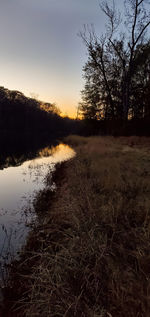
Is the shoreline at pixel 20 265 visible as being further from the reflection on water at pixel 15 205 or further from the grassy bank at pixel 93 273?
the reflection on water at pixel 15 205

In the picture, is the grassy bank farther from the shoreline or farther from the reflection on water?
the reflection on water

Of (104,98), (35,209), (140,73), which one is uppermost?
(140,73)

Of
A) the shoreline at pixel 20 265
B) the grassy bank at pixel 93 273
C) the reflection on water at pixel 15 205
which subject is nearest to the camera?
the grassy bank at pixel 93 273

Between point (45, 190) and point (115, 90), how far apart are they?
55.3 ft

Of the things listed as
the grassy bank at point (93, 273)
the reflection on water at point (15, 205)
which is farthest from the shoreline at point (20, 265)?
the reflection on water at point (15, 205)

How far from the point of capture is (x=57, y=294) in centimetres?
198

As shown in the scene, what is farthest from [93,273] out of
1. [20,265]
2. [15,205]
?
[15,205]

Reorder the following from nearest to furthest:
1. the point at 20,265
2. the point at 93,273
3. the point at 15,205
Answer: the point at 93,273
the point at 20,265
the point at 15,205

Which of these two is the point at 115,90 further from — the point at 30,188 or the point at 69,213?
the point at 69,213

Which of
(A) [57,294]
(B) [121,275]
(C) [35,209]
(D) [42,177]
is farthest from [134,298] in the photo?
(D) [42,177]

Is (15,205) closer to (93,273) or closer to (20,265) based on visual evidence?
(20,265)

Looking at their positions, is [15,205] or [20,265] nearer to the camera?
[20,265]

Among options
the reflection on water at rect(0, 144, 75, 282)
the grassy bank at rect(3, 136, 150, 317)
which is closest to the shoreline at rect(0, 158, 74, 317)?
the grassy bank at rect(3, 136, 150, 317)

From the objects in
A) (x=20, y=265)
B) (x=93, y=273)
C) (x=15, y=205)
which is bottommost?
(x=15, y=205)
